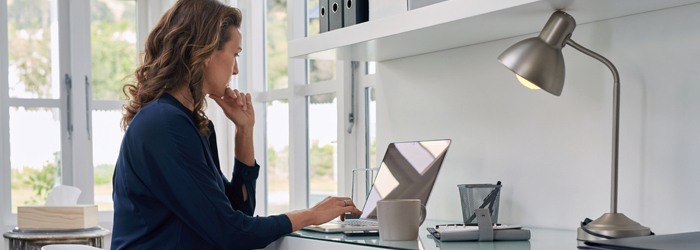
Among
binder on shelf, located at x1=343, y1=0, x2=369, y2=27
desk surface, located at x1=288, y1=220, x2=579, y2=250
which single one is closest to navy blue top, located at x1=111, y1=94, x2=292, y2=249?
desk surface, located at x1=288, y1=220, x2=579, y2=250

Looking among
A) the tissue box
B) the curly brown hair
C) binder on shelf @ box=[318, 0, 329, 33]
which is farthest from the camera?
the tissue box

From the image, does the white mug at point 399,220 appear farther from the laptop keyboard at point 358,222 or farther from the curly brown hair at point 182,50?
the curly brown hair at point 182,50

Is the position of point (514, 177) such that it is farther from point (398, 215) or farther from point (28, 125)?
point (28, 125)

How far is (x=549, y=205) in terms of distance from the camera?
7.11ft

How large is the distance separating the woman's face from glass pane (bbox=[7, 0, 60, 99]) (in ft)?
7.87

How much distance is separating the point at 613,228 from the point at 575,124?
41 centimetres

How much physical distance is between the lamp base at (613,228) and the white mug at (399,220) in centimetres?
34

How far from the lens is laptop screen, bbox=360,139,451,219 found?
7.54 ft

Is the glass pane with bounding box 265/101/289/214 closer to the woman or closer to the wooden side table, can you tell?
the wooden side table

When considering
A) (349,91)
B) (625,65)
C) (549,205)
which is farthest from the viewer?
(349,91)

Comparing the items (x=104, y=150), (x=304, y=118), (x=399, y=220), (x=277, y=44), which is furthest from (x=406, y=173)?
(x=104, y=150)

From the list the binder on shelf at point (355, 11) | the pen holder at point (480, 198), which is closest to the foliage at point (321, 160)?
the binder on shelf at point (355, 11)

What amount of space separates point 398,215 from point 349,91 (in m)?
1.31

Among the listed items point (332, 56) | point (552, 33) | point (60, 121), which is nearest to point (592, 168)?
point (552, 33)
